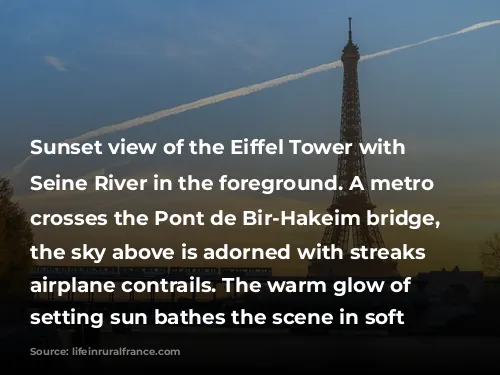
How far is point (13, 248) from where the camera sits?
71812 millimetres

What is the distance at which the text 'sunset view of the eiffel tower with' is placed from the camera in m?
116

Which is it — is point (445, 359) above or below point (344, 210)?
below

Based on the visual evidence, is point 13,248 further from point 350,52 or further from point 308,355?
point 350,52

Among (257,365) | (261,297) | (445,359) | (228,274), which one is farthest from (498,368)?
(228,274)

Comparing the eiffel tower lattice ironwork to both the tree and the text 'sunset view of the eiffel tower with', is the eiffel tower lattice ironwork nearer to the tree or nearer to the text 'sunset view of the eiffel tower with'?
the text 'sunset view of the eiffel tower with'

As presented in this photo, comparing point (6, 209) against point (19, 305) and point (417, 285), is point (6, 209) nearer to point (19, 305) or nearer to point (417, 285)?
point (19, 305)

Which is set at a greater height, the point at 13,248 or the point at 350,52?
the point at 350,52

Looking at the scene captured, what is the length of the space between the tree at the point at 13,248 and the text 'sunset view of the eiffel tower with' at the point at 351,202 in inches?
1841

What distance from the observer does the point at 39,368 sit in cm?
3534

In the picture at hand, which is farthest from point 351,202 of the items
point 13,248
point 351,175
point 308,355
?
point 308,355

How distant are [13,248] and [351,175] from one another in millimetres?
59945

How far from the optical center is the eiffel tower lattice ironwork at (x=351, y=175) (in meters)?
118

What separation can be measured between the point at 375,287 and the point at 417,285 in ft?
33.8

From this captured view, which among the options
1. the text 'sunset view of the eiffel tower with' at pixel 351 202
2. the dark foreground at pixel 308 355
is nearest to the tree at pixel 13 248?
the dark foreground at pixel 308 355
